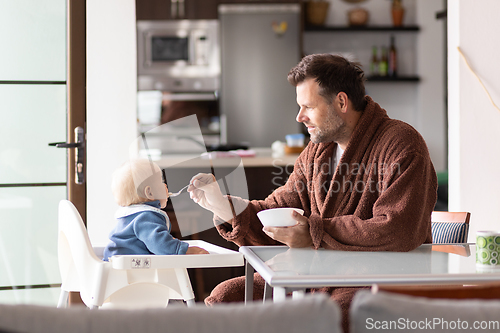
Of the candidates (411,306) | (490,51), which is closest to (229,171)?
(490,51)

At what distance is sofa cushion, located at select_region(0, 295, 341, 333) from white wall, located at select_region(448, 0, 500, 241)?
215 cm

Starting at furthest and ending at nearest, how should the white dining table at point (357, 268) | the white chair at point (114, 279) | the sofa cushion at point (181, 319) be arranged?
1. the white chair at point (114, 279)
2. the white dining table at point (357, 268)
3. the sofa cushion at point (181, 319)

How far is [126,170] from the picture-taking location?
6.13ft

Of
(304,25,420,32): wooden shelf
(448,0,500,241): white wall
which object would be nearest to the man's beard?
(448,0,500,241): white wall

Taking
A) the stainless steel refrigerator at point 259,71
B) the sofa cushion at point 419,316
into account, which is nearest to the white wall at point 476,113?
the sofa cushion at point 419,316

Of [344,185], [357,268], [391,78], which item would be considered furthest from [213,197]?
[391,78]

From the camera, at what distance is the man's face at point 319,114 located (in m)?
1.73

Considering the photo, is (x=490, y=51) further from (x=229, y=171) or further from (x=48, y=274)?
(x=48, y=274)

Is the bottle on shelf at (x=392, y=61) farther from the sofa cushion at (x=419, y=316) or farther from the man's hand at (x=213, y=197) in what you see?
the sofa cushion at (x=419, y=316)

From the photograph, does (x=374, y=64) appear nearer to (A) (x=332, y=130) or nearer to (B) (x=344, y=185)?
(A) (x=332, y=130)

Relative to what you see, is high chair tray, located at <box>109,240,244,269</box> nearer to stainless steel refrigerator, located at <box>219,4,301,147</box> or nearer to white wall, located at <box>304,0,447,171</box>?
stainless steel refrigerator, located at <box>219,4,301,147</box>

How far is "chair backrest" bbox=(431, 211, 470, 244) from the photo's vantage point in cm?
189

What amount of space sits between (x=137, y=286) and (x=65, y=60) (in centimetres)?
130

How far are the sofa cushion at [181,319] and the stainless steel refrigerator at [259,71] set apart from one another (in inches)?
172
